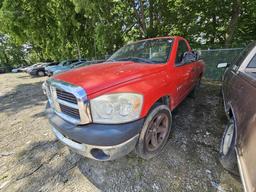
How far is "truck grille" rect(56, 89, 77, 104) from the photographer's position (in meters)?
1.94

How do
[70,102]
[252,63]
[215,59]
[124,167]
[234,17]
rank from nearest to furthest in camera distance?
[70,102] < [124,167] < [252,63] < [215,59] < [234,17]

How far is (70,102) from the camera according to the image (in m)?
1.99

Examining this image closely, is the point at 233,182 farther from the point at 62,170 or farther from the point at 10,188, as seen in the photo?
the point at 10,188

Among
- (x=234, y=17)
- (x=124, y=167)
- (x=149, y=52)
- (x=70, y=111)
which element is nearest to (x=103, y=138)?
(x=70, y=111)

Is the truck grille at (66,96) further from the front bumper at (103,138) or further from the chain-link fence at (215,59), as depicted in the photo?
the chain-link fence at (215,59)

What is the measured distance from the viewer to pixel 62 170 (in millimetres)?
2469

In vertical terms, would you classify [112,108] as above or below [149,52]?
below

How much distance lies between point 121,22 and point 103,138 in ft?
41.8

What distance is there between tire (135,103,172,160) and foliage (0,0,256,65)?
9182 mm

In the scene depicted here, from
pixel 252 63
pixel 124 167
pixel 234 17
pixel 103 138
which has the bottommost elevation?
pixel 124 167

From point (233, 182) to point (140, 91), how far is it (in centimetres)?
167

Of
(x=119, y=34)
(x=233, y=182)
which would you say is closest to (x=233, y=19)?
(x=119, y=34)

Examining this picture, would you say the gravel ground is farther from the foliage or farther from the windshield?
the foliage

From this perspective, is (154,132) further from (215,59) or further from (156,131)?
(215,59)
